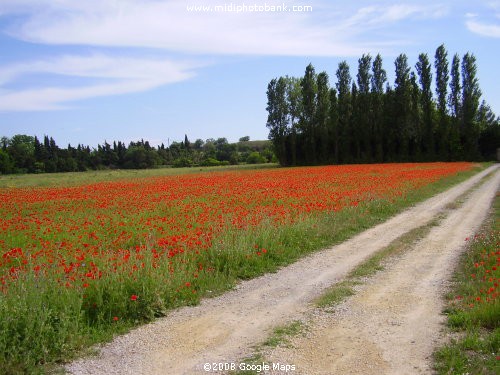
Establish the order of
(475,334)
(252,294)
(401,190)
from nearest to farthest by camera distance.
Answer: (475,334) → (252,294) → (401,190)

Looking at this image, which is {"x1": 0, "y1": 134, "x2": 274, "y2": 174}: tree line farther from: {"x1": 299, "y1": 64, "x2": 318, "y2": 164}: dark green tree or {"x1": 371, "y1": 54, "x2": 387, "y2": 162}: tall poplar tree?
{"x1": 371, "y1": 54, "x2": 387, "y2": 162}: tall poplar tree

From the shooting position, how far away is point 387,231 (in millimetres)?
12727

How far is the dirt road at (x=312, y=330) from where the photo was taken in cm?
477

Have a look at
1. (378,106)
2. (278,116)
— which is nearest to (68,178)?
(278,116)

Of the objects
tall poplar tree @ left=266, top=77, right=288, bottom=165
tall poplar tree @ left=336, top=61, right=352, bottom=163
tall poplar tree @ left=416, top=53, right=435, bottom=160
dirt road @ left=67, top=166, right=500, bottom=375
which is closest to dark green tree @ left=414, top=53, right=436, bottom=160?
tall poplar tree @ left=416, top=53, right=435, bottom=160

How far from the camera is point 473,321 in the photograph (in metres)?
5.62

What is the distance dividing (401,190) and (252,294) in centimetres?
1693

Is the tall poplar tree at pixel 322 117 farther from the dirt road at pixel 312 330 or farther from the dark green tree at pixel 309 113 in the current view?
the dirt road at pixel 312 330

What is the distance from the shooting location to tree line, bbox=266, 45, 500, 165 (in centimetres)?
6438

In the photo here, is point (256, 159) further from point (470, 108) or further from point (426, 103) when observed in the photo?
point (470, 108)

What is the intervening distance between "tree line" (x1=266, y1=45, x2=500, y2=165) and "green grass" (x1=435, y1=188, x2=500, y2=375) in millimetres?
60792

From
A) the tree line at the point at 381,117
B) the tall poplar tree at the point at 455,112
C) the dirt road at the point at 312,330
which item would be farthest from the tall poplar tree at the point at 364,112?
the dirt road at the point at 312,330

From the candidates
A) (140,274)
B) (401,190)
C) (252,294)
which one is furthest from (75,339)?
(401,190)

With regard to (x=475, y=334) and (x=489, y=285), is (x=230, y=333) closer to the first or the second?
(x=475, y=334)
